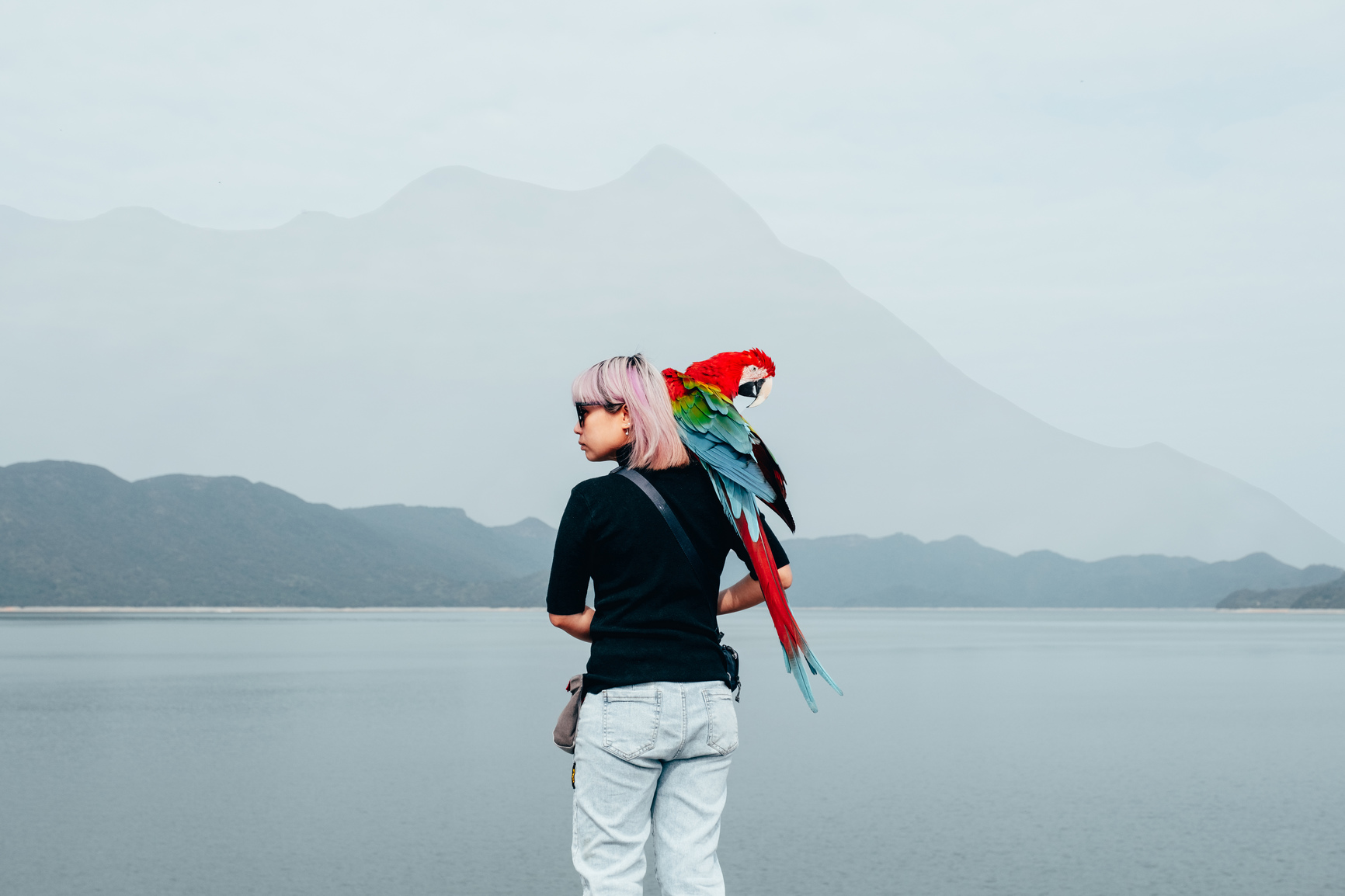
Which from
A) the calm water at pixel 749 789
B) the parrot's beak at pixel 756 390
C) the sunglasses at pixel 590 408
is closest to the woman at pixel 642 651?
the sunglasses at pixel 590 408

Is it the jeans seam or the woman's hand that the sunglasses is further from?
the jeans seam

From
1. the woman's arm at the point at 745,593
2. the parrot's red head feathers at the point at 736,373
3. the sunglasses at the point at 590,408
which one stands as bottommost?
the woman's arm at the point at 745,593

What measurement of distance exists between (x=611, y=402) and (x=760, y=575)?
2.31 feet

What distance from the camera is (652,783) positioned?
3.72 metres

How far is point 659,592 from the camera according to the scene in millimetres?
3719

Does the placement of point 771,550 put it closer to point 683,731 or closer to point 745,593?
point 745,593

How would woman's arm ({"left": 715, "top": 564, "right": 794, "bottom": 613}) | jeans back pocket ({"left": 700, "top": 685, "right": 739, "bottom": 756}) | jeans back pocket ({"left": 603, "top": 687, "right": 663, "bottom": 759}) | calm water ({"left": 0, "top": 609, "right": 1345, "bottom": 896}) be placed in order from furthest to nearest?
calm water ({"left": 0, "top": 609, "right": 1345, "bottom": 896}), woman's arm ({"left": 715, "top": 564, "right": 794, "bottom": 613}), jeans back pocket ({"left": 700, "top": 685, "right": 739, "bottom": 756}), jeans back pocket ({"left": 603, "top": 687, "right": 663, "bottom": 759})

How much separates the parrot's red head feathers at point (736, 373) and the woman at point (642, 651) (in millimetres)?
181

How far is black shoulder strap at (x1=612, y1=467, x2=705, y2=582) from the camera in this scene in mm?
3715

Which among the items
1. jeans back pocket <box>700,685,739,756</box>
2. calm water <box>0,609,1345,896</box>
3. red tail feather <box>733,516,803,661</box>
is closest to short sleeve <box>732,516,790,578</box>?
red tail feather <box>733,516,803,661</box>

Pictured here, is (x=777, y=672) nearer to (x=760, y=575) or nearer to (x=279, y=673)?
(x=279, y=673)

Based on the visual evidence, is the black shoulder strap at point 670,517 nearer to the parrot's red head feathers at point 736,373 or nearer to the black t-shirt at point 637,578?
the black t-shirt at point 637,578

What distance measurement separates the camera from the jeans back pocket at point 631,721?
3633 millimetres

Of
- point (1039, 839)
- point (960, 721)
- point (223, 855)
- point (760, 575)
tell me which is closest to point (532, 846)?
point (223, 855)
